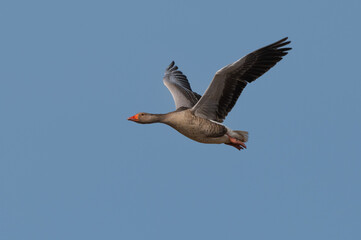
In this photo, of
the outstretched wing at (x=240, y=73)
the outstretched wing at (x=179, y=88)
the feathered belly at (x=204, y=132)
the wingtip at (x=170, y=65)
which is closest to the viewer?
the outstretched wing at (x=240, y=73)

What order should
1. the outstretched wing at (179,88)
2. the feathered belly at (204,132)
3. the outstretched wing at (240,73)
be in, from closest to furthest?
the outstretched wing at (240,73), the feathered belly at (204,132), the outstretched wing at (179,88)

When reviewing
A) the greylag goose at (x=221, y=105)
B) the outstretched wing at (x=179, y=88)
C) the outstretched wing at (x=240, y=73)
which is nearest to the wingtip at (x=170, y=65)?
the outstretched wing at (x=179, y=88)

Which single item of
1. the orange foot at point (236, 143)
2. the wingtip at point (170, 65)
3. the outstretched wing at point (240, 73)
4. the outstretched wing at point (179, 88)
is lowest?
the orange foot at point (236, 143)

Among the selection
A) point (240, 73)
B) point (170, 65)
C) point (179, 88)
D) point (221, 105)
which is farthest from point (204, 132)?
point (170, 65)

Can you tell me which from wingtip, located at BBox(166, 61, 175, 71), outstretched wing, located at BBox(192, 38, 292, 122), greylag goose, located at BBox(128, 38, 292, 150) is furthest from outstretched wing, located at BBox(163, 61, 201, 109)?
outstretched wing, located at BBox(192, 38, 292, 122)

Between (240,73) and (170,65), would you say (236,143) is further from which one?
(170,65)

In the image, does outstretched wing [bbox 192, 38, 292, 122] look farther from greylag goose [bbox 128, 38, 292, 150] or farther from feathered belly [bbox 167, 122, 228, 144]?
feathered belly [bbox 167, 122, 228, 144]

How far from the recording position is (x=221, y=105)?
11398 mm

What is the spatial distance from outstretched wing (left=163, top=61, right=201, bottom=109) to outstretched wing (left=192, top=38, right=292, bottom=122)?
193 cm

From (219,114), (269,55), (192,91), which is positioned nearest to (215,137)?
(219,114)

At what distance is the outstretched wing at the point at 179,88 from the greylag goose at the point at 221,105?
1601 mm

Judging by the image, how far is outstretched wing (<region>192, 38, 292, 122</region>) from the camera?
10.8 metres

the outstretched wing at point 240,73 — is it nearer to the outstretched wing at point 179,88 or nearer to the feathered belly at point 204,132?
the feathered belly at point 204,132

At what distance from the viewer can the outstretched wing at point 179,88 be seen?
43.4 ft
